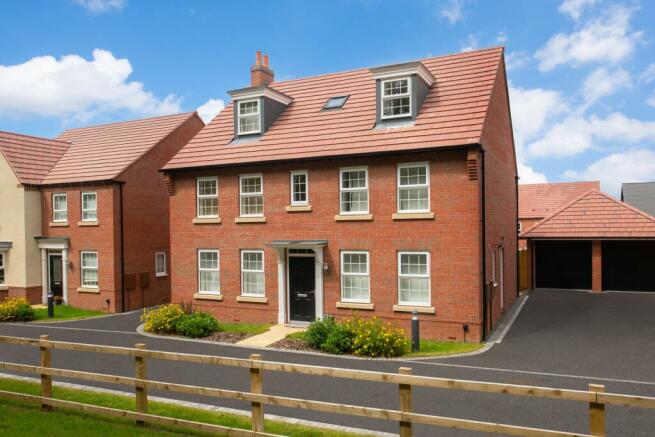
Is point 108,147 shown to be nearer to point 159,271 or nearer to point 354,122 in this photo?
point 159,271

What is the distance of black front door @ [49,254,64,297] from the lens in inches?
1035

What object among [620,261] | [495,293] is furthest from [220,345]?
[620,261]

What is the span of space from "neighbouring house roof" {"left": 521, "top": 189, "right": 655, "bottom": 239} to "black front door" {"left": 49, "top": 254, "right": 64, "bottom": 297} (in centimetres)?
2421

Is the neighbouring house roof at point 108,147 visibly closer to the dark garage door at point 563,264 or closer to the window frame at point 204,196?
the window frame at point 204,196

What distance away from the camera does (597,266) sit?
2511 cm

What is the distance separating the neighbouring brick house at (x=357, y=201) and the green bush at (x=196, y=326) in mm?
2233

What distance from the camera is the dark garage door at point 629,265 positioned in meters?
24.9

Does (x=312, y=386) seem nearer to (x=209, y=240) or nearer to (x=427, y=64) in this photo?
(x=209, y=240)

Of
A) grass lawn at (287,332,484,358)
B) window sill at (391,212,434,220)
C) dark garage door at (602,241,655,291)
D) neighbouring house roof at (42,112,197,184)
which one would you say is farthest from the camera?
neighbouring house roof at (42,112,197,184)

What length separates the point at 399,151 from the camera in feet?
54.5

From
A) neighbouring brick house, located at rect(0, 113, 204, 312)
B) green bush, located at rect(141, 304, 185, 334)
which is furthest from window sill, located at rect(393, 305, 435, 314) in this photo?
neighbouring brick house, located at rect(0, 113, 204, 312)

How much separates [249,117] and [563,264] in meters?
17.8

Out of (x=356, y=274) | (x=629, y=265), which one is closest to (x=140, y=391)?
(x=356, y=274)

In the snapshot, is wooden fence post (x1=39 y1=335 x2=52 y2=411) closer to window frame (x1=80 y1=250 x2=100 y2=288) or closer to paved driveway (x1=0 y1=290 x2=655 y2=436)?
paved driveway (x1=0 y1=290 x2=655 y2=436)
